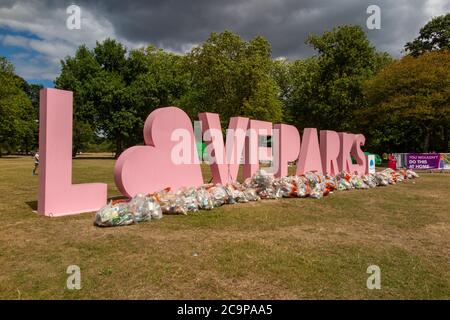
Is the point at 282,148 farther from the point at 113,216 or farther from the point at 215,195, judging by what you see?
the point at 113,216

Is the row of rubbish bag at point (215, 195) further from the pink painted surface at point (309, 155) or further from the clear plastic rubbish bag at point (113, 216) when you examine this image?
the pink painted surface at point (309, 155)

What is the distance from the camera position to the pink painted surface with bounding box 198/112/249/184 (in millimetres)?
9688

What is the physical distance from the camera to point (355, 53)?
3366cm

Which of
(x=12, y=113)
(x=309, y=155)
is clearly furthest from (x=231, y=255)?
(x=12, y=113)

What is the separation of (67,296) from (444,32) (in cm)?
3896

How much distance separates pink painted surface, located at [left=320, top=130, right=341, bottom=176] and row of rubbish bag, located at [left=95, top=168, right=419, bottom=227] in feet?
2.66

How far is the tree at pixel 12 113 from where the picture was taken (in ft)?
136

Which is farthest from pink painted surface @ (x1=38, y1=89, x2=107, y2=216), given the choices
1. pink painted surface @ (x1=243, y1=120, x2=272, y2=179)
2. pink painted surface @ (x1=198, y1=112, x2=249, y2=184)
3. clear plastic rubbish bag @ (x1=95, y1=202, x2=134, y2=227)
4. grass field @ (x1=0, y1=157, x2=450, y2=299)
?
pink painted surface @ (x1=243, y1=120, x2=272, y2=179)

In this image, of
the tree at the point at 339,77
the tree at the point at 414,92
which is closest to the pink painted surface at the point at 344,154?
the tree at the point at 414,92

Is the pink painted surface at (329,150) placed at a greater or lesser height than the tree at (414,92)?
lesser

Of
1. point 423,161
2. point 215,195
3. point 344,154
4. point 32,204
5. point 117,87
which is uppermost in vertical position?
point 117,87

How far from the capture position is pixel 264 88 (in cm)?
3039

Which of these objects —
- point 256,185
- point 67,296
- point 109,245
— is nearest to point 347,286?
point 67,296

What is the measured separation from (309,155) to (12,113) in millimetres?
41899
